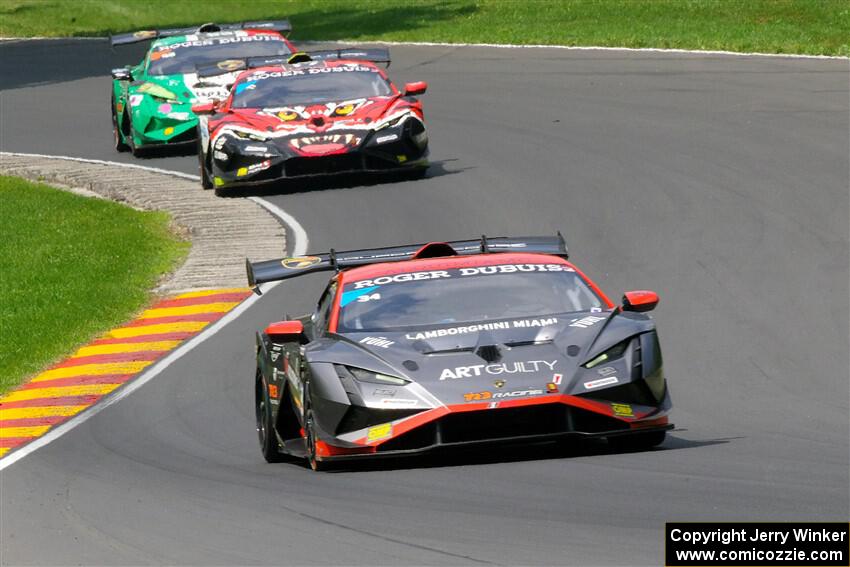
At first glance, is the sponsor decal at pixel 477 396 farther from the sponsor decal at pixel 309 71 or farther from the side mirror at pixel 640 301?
the sponsor decal at pixel 309 71

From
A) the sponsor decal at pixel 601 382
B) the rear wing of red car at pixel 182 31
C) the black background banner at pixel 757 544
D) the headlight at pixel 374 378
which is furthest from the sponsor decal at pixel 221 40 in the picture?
the black background banner at pixel 757 544

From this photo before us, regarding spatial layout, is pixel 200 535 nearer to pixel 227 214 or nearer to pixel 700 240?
pixel 700 240

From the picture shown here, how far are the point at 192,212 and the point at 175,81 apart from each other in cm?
376

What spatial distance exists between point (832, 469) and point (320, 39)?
102 ft

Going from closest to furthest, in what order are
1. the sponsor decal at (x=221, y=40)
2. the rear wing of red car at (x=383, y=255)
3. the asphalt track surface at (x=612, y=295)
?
the asphalt track surface at (x=612, y=295) → the rear wing of red car at (x=383, y=255) → the sponsor decal at (x=221, y=40)

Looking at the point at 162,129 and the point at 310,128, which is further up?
the point at 310,128

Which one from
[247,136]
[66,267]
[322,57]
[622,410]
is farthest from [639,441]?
[322,57]

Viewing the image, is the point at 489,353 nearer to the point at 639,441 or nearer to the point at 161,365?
the point at 639,441

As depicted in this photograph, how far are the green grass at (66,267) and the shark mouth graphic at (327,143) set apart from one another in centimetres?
183

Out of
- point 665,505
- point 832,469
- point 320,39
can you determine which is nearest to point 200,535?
point 665,505

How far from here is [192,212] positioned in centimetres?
2180

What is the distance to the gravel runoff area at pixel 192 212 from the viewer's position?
18766 mm

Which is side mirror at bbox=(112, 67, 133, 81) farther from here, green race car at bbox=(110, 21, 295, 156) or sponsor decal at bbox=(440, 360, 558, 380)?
sponsor decal at bbox=(440, 360, 558, 380)

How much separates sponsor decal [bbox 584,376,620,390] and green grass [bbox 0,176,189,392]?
746 cm
